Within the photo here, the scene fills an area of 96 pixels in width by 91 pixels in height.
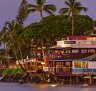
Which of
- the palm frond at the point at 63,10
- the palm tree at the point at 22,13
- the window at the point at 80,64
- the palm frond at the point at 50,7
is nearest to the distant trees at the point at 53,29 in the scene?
the palm frond at the point at 63,10

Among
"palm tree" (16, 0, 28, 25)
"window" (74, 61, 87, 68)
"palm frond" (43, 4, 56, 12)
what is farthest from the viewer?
"palm tree" (16, 0, 28, 25)

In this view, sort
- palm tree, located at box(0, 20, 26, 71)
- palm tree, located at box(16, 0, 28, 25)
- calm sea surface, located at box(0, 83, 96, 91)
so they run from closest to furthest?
1. calm sea surface, located at box(0, 83, 96, 91)
2. palm tree, located at box(0, 20, 26, 71)
3. palm tree, located at box(16, 0, 28, 25)

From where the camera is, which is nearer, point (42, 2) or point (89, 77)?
point (89, 77)

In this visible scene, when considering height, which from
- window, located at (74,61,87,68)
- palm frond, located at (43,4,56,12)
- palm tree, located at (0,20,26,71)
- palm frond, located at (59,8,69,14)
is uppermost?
palm frond, located at (43,4,56,12)

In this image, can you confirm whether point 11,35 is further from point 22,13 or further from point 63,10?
point 22,13

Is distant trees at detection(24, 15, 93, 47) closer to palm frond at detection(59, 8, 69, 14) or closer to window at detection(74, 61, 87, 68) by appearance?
palm frond at detection(59, 8, 69, 14)

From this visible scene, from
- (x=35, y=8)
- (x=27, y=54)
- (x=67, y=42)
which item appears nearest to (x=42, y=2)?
(x=35, y=8)

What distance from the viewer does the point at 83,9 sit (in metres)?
132

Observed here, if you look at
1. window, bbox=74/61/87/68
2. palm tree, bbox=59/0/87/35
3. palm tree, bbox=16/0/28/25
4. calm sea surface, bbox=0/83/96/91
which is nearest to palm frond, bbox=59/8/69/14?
palm tree, bbox=59/0/87/35

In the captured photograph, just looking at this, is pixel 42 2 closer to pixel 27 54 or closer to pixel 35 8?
pixel 35 8

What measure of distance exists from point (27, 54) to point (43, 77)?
28.3 metres

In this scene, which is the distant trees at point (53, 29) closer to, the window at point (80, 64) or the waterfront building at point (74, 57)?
the waterfront building at point (74, 57)

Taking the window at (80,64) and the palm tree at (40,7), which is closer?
the window at (80,64)

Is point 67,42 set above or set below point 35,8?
below
